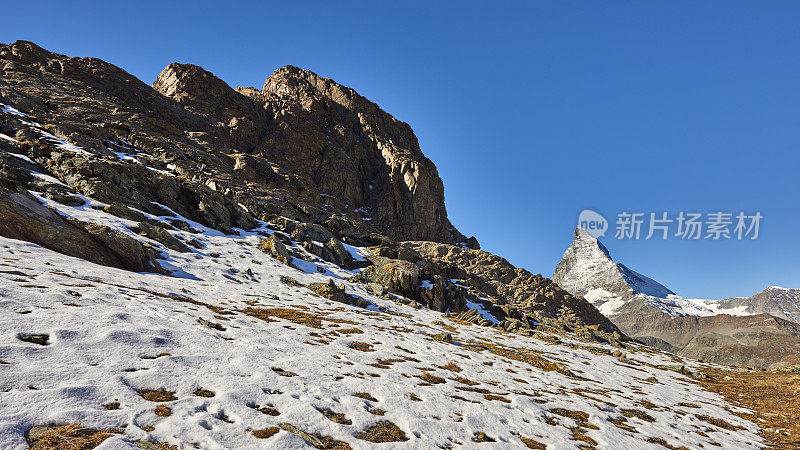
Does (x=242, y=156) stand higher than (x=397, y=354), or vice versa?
(x=242, y=156)

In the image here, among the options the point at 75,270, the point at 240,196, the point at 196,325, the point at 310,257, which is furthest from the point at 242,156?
the point at 196,325

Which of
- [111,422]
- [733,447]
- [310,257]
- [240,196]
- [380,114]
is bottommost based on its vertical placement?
[111,422]

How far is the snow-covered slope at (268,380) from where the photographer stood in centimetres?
601

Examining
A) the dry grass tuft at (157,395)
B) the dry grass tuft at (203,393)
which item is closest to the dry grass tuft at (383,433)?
the dry grass tuft at (203,393)

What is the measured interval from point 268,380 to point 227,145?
11467cm

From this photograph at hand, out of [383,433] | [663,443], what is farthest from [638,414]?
[383,433]

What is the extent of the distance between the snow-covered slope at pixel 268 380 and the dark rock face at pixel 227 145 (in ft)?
74.2

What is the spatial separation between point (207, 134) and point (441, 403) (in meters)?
114

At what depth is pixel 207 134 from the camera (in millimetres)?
100875

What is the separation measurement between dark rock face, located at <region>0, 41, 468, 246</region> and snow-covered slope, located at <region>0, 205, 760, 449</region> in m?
22.6

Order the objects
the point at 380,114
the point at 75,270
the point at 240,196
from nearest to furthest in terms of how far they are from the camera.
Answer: the point at 75,270 < the point at 240,196 < the point at 380,114

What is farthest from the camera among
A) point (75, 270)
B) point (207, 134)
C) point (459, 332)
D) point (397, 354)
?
point (207, 134)

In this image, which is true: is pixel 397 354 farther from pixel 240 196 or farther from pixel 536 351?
pixel 240 196

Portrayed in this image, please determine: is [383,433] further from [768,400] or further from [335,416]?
[768,400]
